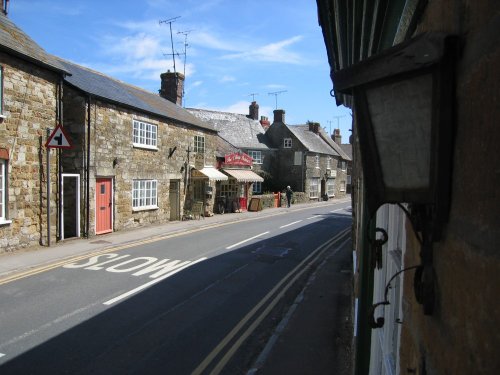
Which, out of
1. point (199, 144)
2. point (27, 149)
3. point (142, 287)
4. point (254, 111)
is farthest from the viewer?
point (254, 111)

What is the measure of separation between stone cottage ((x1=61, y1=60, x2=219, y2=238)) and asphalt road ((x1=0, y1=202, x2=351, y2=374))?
11.7 feet

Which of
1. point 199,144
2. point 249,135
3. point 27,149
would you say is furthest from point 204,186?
point 249,135

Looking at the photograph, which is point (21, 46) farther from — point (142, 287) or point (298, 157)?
point (298, 157)

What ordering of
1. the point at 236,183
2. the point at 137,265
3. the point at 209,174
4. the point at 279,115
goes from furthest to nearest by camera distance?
the point at 279,115, the point at 236,183, the point at 209,174, the point at 137,265

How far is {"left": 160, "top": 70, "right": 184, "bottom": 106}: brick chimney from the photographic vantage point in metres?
28.0

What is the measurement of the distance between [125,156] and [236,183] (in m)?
11.7

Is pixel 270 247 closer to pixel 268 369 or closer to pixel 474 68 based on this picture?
pixel 268 369

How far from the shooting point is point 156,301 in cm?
841

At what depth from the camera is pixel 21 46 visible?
12859 mm

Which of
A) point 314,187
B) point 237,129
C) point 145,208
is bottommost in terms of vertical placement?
point 145,208

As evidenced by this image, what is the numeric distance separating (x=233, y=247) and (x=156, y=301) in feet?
21.1

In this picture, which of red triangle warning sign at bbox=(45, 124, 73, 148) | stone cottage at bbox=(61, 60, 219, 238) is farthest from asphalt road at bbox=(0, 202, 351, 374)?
red triangle warning sign at bbox=(45, 124, 73, 148)

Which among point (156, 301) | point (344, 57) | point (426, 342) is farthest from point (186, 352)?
point (426, 342)

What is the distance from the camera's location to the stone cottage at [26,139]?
12.2 metres
